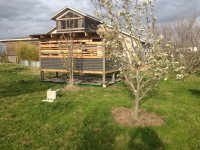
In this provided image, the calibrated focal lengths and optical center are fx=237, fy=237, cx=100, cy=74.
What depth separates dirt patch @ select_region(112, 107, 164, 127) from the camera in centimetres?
829

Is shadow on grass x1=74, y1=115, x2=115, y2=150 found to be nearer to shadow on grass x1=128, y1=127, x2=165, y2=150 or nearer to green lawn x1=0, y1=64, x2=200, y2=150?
green lawn x1=0, y1=64, x2=200, y2=150

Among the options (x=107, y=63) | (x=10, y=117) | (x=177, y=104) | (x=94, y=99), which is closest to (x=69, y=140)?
(x=10, y=117)

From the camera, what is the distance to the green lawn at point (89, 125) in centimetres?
680

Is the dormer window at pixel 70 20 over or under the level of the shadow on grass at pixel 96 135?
over

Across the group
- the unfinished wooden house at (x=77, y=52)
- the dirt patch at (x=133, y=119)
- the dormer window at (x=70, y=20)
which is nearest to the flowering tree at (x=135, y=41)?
the dirt patch at (x=133, y=119)

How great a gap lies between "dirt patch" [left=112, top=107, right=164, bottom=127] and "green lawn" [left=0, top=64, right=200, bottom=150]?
263 millimetres

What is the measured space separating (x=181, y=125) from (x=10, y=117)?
6399 mm

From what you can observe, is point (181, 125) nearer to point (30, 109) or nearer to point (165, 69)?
point (165, 69)

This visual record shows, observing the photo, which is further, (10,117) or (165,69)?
(10,117)

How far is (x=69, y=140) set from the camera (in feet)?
23.1

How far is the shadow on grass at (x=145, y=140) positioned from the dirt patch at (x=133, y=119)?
0.51 metres

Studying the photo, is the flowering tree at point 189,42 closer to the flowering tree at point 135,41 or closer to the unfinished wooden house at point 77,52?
the unfinished wooden house at point 77,52

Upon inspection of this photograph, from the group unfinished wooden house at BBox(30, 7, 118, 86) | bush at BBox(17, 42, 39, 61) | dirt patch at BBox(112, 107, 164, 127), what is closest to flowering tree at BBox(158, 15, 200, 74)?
unfinished wooden house at BBox(30, 7, 118, 86)

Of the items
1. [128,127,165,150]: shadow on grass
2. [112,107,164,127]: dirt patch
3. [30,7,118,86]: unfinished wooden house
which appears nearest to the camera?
[128,127,165,150]: shadow on grass
